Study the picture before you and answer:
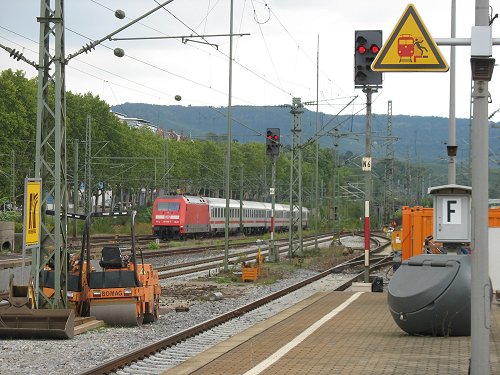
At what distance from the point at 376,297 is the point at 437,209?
6137mm

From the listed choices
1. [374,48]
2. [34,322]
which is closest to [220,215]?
[374,48]

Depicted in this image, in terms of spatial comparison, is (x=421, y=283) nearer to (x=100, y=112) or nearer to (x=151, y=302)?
(x=151, y=302)

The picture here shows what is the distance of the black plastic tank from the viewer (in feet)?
51.1

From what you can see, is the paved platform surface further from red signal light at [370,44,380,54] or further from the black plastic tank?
red signal light at [370,44,380,54]

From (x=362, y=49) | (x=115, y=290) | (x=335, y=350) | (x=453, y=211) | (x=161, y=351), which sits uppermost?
(x=362, y=49)

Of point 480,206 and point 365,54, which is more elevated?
point 365,54

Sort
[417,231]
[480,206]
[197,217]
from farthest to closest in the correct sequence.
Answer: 1. [197,217]
2. [417,231]
3. [480,206]

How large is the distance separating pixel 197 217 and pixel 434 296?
6028cm

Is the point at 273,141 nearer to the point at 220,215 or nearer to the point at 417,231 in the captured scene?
the point at 417,231

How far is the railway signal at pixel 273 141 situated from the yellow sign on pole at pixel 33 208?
25187 mm

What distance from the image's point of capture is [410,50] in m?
11.7

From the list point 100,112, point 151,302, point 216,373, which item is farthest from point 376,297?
point 100,112

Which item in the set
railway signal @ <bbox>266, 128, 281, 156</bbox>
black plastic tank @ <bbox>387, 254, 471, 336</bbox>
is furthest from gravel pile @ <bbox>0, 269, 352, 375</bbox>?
railway signal @ <bbox>266, 128, 281, 156</bbox>

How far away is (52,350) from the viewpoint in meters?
16.2
